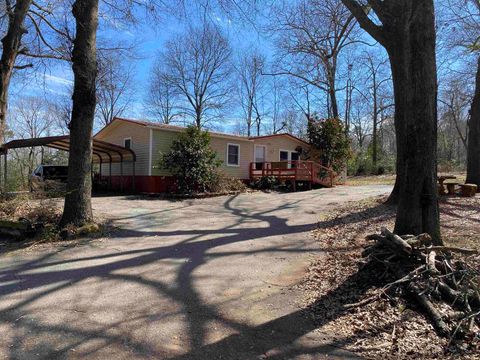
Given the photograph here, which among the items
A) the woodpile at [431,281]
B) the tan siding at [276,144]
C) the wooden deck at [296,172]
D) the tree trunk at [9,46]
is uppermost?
the tree trunk at [9,46]

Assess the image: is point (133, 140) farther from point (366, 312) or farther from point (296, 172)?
point (366, 312)

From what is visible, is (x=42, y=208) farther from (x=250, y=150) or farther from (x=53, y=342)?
(x=250, y=150)

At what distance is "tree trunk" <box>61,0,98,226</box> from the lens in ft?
26.1

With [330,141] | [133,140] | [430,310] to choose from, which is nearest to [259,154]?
[330,141]

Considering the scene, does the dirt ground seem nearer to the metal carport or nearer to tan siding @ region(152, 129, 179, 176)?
the metal carport

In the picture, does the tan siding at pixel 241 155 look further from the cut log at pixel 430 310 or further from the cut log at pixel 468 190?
the cut log at pixel 430 310

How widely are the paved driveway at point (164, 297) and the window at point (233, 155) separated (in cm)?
1174

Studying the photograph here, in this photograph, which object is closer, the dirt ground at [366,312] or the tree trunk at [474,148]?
the dirt ground at [366,312]

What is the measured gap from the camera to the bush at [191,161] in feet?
51.3

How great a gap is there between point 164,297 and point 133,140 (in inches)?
585

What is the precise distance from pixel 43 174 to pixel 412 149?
63.0ft

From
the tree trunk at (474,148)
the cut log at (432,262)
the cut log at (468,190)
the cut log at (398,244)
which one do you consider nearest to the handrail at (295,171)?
the tree trunk at (474,148)

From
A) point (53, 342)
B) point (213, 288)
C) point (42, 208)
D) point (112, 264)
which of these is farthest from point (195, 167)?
point (53, 342)

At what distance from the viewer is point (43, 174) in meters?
19.5
